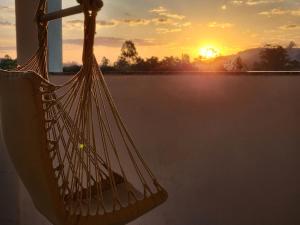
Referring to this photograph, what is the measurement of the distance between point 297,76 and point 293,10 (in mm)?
287

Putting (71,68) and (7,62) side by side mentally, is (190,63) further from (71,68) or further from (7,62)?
(7,62)

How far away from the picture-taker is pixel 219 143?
1604 millimetres

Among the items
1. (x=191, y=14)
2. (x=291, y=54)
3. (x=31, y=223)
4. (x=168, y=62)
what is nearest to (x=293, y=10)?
(x=291, y=54)

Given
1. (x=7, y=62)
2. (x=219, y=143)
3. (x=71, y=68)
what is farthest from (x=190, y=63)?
(x=7, y=62)

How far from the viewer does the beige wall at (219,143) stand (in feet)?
4.96

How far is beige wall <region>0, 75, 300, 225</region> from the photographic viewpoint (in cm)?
151

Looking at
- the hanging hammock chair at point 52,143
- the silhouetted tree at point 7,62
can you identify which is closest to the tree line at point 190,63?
the silhouetted tree at point 7,62

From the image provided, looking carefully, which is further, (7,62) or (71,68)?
(7,62)

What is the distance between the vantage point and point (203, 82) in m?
1.60

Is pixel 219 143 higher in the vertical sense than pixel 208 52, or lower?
lower

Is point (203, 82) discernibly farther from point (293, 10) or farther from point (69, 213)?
point (69, 213)

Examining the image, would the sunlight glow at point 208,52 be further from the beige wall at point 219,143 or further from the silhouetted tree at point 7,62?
the silhouetted tree at point 7,62

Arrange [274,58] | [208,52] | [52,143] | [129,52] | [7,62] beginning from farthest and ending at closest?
[7,62], [129,52], [208,52], [274,58], [52,143]

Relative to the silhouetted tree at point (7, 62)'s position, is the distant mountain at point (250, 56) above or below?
above
